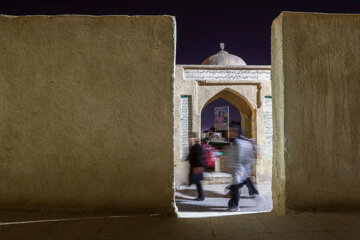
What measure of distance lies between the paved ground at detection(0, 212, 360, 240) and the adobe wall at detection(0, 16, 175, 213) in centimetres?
25

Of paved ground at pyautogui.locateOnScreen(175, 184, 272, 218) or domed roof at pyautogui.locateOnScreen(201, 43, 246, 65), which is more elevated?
domed roof at pyautogui.locateOnScreen(201, 43, 246, 65)

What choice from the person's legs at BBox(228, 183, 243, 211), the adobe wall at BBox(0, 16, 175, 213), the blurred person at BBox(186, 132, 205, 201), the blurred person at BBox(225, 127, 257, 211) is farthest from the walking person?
the adobe wall at BBox(0, 16, 175, 213)

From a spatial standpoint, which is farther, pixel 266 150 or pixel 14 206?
pixel 266 150

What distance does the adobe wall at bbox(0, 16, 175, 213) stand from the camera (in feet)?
9.71

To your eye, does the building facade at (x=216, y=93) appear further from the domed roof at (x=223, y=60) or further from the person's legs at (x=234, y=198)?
the person's legs at (x=234, y=198)

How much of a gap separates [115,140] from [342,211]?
2524 mm

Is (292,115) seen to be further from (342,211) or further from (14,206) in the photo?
(14,206)

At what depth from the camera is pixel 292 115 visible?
3.00m

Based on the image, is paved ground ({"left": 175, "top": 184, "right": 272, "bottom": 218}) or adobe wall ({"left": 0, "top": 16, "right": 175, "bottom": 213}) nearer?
adobe wall ({"left": 0, "top": 16, "right": 175, "bottom": 213})

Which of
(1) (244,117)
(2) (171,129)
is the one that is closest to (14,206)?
(2) (171,129)

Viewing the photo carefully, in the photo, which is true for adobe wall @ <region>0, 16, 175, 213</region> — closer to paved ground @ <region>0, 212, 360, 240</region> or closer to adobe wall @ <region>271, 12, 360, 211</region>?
paved ground @ <region>0, 212, 360, 240</region>

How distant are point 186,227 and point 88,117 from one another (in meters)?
1.51

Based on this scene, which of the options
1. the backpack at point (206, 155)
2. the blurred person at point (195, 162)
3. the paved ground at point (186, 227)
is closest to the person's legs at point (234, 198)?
the blurred person at point (195, 162)

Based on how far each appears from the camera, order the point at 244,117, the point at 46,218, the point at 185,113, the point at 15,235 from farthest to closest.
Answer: the point at 244,117, the point at 185,113, the point at 46,218, the point at 15,235
